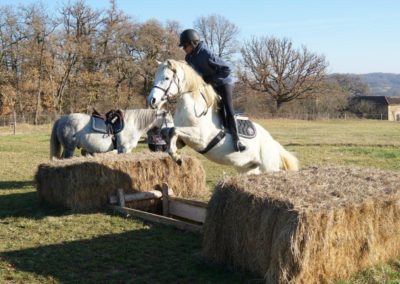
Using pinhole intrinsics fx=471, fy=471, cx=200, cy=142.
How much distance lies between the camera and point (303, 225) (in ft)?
15.4

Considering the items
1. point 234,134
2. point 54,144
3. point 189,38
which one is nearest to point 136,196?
point 234,134

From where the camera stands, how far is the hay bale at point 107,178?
29.8ft

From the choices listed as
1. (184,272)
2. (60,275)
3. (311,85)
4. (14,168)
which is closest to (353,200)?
(184,272)

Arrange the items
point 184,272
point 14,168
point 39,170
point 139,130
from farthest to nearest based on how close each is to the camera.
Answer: point 14,168 → point 139,130 → point 39,170 → point 184,272

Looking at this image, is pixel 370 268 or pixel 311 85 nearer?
pixel 370 268

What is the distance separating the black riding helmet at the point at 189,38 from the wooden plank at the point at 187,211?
9.06ft

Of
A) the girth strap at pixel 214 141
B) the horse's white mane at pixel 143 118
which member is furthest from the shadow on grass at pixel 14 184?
the girth strap at pixel 214 141

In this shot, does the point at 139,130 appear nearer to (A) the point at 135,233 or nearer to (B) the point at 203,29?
(A) the point at 135,233

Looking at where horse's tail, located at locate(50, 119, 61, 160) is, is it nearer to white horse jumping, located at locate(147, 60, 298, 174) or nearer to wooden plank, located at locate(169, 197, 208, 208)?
wooden plank, located at locate(169, 197, 208, 208)

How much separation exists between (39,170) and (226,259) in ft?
19.0

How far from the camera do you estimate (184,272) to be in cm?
560

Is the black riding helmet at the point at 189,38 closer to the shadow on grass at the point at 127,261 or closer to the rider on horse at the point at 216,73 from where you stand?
the rider on horse at the point at 216,73

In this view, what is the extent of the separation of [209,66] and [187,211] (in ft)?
8.85

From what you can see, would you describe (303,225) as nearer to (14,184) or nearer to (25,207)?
(25,207)
